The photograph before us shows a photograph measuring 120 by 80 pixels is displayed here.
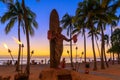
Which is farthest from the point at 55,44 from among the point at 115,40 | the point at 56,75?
the point at 115,40

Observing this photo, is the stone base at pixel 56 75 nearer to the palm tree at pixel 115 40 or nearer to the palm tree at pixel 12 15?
the palm tree at pixel 12 15

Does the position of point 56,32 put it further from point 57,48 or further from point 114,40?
point 114,40

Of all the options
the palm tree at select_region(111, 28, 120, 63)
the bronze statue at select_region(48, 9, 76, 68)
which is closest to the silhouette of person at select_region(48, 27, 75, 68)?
the bronze statue at select_region(48, 9, 76, 68)

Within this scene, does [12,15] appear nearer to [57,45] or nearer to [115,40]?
[57,45]

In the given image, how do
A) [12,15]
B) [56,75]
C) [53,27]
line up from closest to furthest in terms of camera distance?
[56,75] < [53,27] < [12,15]

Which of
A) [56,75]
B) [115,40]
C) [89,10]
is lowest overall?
[56,75]

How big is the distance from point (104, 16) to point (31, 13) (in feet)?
38.3

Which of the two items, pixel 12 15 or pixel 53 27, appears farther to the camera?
pixel 12 15

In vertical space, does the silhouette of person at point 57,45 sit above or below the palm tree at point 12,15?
below

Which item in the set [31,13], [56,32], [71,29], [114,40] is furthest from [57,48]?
Result: [114,40]

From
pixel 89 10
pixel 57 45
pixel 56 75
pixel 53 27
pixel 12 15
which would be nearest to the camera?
pixel 56 75

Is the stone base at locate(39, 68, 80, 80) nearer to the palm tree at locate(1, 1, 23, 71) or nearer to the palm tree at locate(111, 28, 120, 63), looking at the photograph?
the palm tree at locate(1, 1, 23, 71)

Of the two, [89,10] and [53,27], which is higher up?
[89,10]

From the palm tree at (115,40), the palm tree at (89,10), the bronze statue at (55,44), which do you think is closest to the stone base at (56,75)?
the bronze statue at (55,44)
